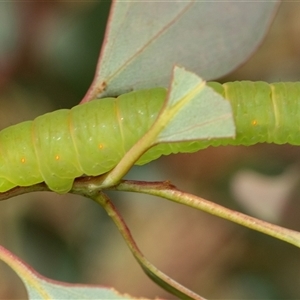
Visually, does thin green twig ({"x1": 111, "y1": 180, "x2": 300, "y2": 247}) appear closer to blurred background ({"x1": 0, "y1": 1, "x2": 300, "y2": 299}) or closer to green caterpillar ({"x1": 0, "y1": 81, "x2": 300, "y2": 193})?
green caterpillar ({"x1": 0, "y1": 81, "x2": 300, "y2": 193})

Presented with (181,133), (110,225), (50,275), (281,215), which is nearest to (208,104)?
(181,133)

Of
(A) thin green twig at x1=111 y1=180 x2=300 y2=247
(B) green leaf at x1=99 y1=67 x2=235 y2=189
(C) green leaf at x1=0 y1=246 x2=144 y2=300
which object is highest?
(B) green leaf at x1=99 y1=67 x2=235 y2=189

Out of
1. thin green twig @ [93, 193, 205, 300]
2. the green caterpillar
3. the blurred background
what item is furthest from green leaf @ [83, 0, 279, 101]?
the blurred background

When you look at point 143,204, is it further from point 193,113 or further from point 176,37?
point 193,113

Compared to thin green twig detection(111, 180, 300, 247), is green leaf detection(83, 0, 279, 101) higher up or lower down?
higher up

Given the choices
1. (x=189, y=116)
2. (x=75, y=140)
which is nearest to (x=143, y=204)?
(x=75, y=140)

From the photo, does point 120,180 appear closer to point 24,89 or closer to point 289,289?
point 24,89

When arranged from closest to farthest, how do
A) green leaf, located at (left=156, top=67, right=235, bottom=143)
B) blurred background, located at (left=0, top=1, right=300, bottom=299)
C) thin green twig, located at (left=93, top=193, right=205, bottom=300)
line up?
green leaf, located at (left=156, top=67, right=235, bottom=143)
thin green twig, located at (left=93, top=193, right=205, bottom=300)
blurred background, located at (left=0, top=1, right=300, bottom=299)

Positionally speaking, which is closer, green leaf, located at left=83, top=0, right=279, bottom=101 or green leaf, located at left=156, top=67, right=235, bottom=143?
green leaf, located at left=156, top=67, right=235, bottom=143

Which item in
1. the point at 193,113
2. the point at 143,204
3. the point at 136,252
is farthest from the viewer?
the point at 143,204

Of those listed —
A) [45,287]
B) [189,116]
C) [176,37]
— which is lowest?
[45,287]
